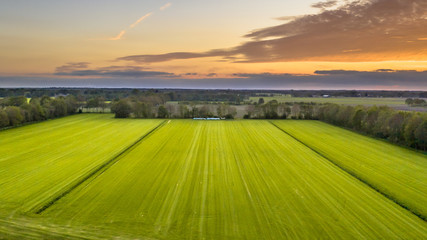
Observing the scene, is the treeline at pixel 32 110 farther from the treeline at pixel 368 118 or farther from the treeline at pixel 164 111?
the treeline at pixel 368 118

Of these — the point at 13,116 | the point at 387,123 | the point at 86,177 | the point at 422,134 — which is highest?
the point at 13,116

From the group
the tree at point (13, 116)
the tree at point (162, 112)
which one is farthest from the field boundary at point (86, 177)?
the tree at point (162, 112)

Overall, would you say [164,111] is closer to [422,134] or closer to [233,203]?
[422,134]

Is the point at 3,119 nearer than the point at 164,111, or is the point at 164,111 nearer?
the point at 3,119

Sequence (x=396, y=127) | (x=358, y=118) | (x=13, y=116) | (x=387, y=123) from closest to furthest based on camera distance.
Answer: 1. (x=396, y=127)
2. (x=387, y=123)
3. (x=358, y=118)
4. (x=13, y=116)

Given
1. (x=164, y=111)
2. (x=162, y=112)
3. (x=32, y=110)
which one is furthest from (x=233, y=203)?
(x=32, y=110)

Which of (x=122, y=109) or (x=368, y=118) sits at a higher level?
(x=122, y=109)

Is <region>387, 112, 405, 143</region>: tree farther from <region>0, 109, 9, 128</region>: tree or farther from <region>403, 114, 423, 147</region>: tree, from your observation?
<region>0, 109, 9, 128</region>: tree
